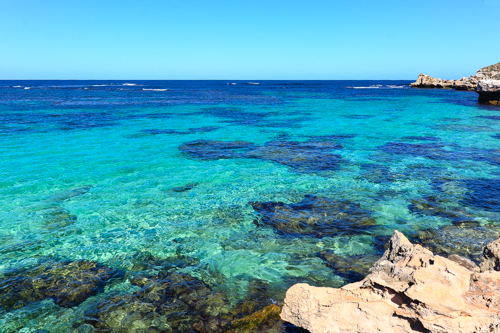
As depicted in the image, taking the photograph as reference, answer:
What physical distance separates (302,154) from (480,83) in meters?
38.1

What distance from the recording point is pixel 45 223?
847 centimetres

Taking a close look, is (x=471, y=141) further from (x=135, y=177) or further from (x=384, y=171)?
(x=135, y=177)

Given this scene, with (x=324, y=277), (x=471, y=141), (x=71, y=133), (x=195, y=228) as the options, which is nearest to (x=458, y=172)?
(x=471, y=141)

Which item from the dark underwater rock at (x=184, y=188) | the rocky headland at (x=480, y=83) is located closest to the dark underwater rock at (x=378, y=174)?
the dark underwater rock at (x=184, y=188)

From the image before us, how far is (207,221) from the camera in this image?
8.70m

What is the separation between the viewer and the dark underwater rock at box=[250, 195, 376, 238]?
26.1 feet

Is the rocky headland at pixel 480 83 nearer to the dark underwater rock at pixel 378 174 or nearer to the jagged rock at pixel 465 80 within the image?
the jagged rock at pixel 465 80

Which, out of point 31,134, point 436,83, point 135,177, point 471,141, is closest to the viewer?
point 135,177

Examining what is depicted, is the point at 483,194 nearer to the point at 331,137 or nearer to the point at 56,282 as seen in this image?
→ the point at 331,137

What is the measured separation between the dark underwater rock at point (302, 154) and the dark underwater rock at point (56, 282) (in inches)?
352

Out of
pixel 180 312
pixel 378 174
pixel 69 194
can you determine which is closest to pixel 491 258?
pixel 180 312

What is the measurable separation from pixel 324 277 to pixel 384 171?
27.7ft

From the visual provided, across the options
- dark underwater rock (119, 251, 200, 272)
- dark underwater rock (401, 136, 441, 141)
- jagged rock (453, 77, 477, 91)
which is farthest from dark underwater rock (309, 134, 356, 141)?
jagged rock (453, 77, 477, 91)

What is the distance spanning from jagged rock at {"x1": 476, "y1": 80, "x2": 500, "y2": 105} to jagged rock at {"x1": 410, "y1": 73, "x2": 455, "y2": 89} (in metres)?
53.8
